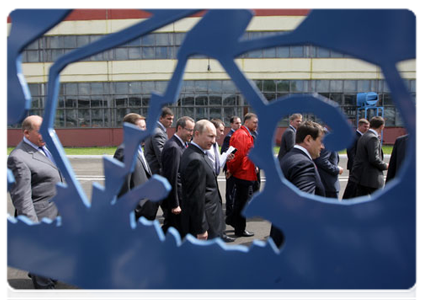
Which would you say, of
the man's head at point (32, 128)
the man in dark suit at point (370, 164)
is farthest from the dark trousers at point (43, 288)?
the man in dark suit at point (370, 164)

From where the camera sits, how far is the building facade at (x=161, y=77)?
53.7ft

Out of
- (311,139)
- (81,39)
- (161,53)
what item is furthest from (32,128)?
(81,39)

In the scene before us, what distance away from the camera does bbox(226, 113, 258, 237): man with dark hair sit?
12.7 feet

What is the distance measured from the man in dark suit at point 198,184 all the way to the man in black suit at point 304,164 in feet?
1.82

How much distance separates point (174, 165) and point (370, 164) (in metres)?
2.45

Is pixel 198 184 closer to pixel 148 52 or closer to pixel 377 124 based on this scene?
pixel 377 124

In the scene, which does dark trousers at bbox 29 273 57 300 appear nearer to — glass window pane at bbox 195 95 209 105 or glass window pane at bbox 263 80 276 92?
glass window pane at bbox 195 95 209 105

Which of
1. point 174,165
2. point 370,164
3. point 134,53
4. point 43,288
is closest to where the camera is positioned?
point 43,288

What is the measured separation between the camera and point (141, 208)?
2.76m

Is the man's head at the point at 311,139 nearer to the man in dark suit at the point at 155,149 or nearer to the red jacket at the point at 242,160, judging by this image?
the red jacket at the point at 242,160

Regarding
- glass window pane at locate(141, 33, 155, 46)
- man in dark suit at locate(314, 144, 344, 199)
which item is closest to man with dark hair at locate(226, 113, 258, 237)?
man in dark suit at locate(314, 144, 344, 199)

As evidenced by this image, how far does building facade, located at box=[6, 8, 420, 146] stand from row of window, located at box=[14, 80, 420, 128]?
0.18ft

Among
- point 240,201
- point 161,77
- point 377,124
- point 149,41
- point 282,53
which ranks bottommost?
point 240,201

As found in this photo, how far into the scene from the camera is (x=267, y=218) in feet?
4.13
